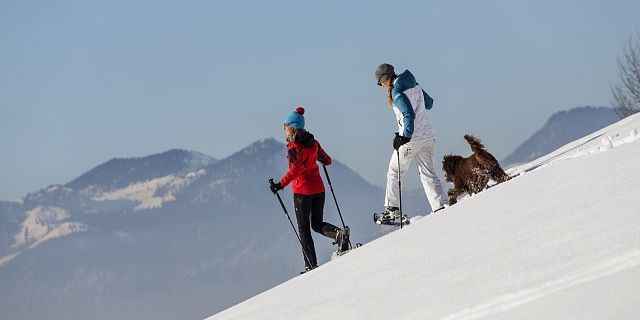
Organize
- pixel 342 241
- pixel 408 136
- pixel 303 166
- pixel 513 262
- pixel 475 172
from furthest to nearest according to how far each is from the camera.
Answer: pixel 475 172 < pixel 408 136 < pixel 342 241 < pixel 303 166 < pixel 513 262

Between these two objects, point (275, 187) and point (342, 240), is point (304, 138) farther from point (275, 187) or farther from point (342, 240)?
point (342, 240)

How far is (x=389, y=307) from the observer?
5.76 meters

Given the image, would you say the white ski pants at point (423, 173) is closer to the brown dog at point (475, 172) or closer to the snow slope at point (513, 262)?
the brown dog at point (475, 172)

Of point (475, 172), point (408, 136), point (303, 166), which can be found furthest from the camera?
point (475, 172)

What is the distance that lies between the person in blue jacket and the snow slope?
6.51 feet

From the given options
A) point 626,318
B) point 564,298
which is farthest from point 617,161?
point 626,318

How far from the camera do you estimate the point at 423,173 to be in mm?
11422

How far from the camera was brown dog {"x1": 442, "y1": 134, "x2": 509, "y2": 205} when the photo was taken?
36.2 feet

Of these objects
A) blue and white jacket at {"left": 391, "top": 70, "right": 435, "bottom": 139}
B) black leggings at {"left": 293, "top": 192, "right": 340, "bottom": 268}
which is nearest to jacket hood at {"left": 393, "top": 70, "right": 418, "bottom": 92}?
blue and white jacket at {"left": 391, "top": 70, "right": 435, "bottom": 139}

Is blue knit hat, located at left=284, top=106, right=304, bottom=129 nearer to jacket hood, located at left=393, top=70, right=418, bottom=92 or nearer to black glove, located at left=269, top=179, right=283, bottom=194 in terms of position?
black glove, located at left=269, top=179, right=283, bottom=194

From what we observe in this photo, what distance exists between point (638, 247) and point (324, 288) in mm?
3257

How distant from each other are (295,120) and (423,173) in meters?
1.81

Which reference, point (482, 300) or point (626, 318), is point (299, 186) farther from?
point (626, 318)

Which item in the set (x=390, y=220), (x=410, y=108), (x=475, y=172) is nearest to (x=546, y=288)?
(x=410, y=108)
